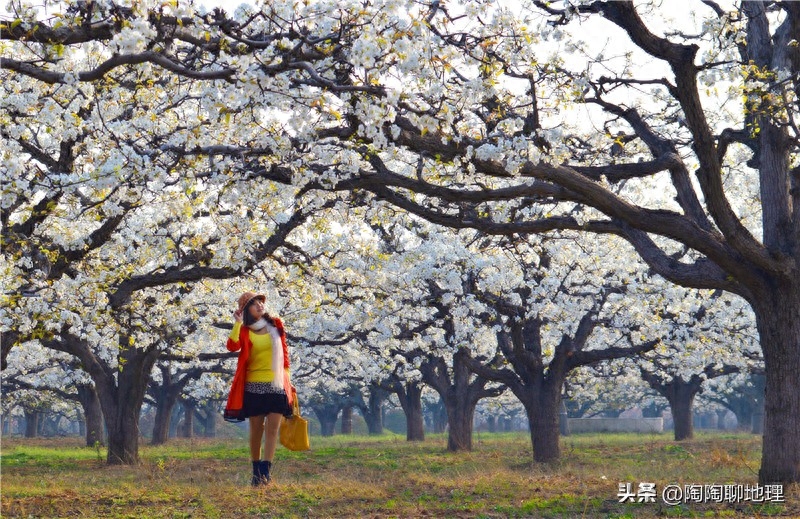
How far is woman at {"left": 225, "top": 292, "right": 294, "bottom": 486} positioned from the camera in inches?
397

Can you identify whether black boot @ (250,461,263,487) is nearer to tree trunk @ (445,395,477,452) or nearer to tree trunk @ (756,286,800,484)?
tree trunk @ (756,286,800,484)

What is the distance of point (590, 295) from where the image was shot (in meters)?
20.8

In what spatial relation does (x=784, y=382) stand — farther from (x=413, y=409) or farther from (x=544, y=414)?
(x=413, y=409)

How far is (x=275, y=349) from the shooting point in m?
10.1

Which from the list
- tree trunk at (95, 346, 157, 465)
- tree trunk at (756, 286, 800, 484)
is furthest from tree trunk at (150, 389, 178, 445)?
tree trunk at (756, 286, 800, 484)

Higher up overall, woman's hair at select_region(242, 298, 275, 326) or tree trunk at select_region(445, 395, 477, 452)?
woman's hair at select_region(242, 298, 275, 326)

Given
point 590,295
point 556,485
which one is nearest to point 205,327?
point 590,295

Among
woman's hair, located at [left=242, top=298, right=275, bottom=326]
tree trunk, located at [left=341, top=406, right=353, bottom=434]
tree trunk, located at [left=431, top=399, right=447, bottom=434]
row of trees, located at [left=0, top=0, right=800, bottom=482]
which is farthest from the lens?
tree trunk, located at [left=431, top=399, right=447, bottom=434]

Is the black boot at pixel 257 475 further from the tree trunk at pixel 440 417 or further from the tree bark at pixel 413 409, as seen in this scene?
the tree trunk at pixel 440 417

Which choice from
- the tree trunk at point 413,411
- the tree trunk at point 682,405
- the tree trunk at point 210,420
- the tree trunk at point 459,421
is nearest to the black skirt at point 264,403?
the tree trunk at point 459,421

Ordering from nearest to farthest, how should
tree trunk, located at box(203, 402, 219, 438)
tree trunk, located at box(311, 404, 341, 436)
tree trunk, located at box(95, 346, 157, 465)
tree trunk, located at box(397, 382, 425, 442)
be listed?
tree trunk, located at box(95, 346, 157, 465)
tree trunk, located at box(397, 382, 425, 442)
tree trunk, located at box(203, 402, 219, 438)
tree trunk, located at box(311, 404, 341, 436)

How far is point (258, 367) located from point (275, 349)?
308 mm

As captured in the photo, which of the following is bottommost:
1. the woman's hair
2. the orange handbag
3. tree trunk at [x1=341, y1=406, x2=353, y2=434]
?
tree trunk at [x1=341, y1=406, x2=353, y2=434]

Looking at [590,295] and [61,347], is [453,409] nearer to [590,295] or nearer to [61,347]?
[590,295]
